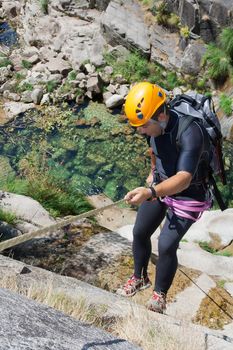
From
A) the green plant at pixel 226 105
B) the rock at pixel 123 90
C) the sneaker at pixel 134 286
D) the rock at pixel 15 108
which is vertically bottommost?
the rock at pixel 15 108

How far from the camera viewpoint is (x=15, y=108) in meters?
14.7

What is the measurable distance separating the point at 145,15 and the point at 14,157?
7879mm

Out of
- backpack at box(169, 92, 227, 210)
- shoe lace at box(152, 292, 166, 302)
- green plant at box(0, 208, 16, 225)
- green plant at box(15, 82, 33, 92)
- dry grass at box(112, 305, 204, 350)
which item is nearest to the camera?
dry grass at box(112, 305, 204, 350)

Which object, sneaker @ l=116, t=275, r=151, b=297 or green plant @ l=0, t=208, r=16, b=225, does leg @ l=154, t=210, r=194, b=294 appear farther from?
green plant @ l=0, t=208, r=16, b=225

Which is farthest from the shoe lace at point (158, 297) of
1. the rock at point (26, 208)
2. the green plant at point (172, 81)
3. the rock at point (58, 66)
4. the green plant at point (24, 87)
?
the rock at point (58, 66)

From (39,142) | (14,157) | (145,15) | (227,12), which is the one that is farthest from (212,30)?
(14,157)

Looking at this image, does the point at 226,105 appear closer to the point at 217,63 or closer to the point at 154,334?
the point at 217,63

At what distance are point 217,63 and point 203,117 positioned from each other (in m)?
11.1

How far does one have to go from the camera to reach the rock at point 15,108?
14.4 metres

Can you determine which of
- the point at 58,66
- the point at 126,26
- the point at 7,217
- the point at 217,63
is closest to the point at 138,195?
the point at 7,217

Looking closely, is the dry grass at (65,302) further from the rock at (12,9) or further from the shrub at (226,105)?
the rock at (12,9)

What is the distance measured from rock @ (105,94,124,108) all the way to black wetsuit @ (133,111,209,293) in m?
10.5

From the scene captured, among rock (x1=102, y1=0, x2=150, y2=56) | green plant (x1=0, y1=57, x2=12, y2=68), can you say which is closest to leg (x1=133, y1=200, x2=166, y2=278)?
rock (x1=102, y1=0, x2=150, y2=56)

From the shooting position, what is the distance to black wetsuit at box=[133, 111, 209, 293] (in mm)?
3443
